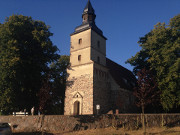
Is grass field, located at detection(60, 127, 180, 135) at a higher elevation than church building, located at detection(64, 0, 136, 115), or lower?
lower

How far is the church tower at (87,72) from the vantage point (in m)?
21.6

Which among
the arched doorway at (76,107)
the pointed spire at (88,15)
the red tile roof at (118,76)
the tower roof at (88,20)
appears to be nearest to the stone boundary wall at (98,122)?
the arched doorway at (76,107)

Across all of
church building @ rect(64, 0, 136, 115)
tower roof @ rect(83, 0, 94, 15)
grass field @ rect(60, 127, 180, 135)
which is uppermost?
tower roof @ rect(83, 0, 94, 15)

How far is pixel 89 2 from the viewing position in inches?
Answer: 1041

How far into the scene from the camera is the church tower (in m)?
21.6

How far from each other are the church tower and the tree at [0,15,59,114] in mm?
3629

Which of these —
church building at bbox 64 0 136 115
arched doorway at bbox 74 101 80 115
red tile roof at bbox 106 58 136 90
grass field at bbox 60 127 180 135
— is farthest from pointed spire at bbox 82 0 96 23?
grass field at bbox 60 127 180 135

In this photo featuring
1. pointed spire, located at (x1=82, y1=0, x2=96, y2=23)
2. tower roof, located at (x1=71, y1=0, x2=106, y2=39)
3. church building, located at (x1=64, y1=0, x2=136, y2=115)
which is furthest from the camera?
pointed spire, located at (x1=82, y1=0, x2=96, y2=23)

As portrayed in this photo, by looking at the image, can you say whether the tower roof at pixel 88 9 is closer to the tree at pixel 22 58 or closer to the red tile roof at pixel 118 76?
the tree at pixel 22 58

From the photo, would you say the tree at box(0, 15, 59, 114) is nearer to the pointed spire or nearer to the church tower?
the church tower

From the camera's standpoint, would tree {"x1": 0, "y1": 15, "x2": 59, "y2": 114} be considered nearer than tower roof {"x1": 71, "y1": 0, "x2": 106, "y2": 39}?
Yes

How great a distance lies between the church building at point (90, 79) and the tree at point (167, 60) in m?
6.13

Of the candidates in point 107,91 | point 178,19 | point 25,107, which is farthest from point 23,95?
point 178,19

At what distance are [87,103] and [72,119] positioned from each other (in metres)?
7.02
